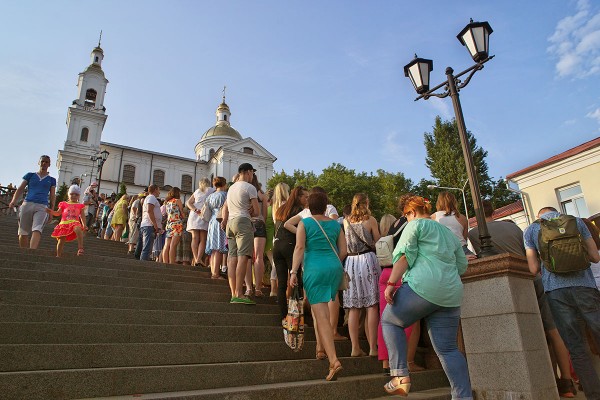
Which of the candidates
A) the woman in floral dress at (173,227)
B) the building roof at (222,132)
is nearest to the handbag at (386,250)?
the woman in floral dress at (173,227)

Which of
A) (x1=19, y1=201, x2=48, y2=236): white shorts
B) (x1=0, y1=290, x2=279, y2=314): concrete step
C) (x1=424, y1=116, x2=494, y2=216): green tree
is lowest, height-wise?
(x1=0, y1=290, x2=279, y2=314): concrete step

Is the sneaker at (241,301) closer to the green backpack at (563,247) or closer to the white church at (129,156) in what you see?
the green backpack at (563,247)

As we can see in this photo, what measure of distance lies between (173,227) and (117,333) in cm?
561

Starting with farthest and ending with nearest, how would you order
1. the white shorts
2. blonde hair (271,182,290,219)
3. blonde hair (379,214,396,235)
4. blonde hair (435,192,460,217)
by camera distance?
the white shorts → blonde hair (271,182,290,219) → blonde hair (379,214,396,235) → blonde hair (435,192,460,217)

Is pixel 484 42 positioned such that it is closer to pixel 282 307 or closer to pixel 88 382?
pixel 282 307

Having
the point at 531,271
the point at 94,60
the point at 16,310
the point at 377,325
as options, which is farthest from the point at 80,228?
the point at 94,60

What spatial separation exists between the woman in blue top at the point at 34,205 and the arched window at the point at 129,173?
5151cm

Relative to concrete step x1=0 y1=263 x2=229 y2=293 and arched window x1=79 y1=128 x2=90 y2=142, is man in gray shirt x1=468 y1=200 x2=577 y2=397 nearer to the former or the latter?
concrete step x1=0 y1=263 x2=229 y2=293

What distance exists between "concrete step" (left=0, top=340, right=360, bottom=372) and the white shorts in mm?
5740

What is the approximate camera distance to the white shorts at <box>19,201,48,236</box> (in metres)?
8.44

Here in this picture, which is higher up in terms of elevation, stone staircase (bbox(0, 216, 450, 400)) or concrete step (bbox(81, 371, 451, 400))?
stone staircase (bbox(0, 216, 450, 400))

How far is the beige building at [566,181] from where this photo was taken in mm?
21672

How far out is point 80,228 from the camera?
28.1 feet

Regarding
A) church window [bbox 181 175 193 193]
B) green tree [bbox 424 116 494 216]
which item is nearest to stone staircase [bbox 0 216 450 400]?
green tree [bbox 424 116 494 216]
